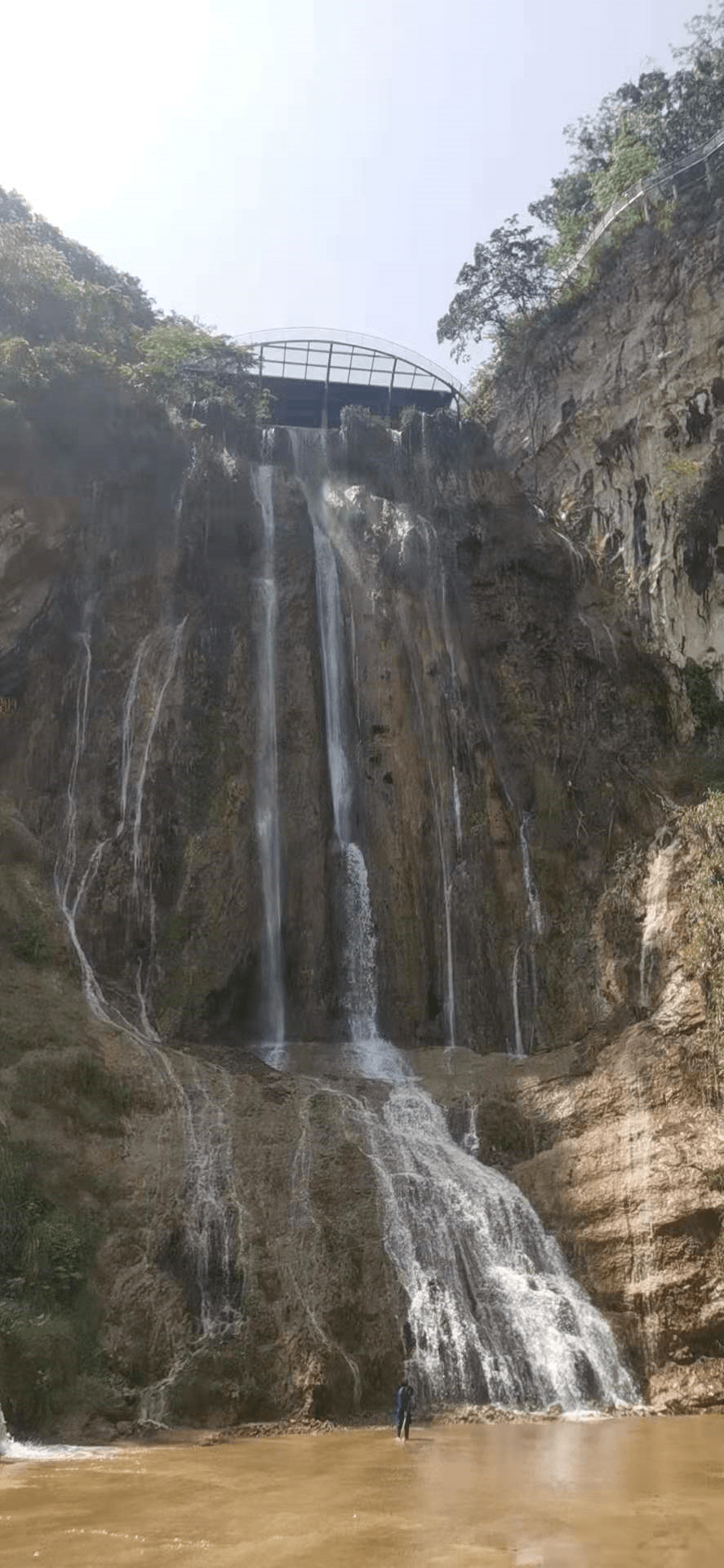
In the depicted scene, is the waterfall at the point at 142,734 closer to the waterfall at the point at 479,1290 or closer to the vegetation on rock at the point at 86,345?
the waterfall at the point at 479,1290

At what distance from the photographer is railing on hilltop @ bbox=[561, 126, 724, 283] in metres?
35.2

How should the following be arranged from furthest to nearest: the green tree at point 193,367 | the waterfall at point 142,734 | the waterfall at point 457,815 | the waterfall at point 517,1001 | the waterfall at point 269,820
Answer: the green tree at point 193,367 < the waterfall at point 457,815 < the waterfall at point 517,1001 < the waterfall at point 269,820 < the waterfall at point 142,734

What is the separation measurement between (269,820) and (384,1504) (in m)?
18.2

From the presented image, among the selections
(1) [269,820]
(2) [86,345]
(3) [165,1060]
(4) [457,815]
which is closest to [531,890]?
(4) [457,815]

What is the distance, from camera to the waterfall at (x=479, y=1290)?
1500cm

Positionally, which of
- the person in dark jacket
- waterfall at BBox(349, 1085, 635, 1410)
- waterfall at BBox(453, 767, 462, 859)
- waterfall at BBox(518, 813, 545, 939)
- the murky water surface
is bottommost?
the murky water surface

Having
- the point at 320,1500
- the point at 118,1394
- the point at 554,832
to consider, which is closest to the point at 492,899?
the point at 554,832

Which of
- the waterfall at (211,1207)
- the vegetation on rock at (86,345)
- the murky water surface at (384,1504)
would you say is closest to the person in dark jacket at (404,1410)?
the murky water surface at (384,1504)

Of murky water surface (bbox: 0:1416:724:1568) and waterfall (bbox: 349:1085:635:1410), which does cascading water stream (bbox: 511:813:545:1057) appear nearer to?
waterfall (bbox: 349:1085:635:1410)

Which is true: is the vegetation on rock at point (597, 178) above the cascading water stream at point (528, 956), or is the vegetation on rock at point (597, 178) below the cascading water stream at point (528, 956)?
above

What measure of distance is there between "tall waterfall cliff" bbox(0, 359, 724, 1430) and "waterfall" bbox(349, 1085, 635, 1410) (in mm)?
51

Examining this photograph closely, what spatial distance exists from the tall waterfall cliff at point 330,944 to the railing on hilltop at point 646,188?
28.3ft

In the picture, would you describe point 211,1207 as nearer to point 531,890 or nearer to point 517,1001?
point 517,1001

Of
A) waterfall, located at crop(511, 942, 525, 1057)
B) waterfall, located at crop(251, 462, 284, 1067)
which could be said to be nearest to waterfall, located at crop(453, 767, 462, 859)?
waterfall, located at crop(511, 942, 525, 1057)
